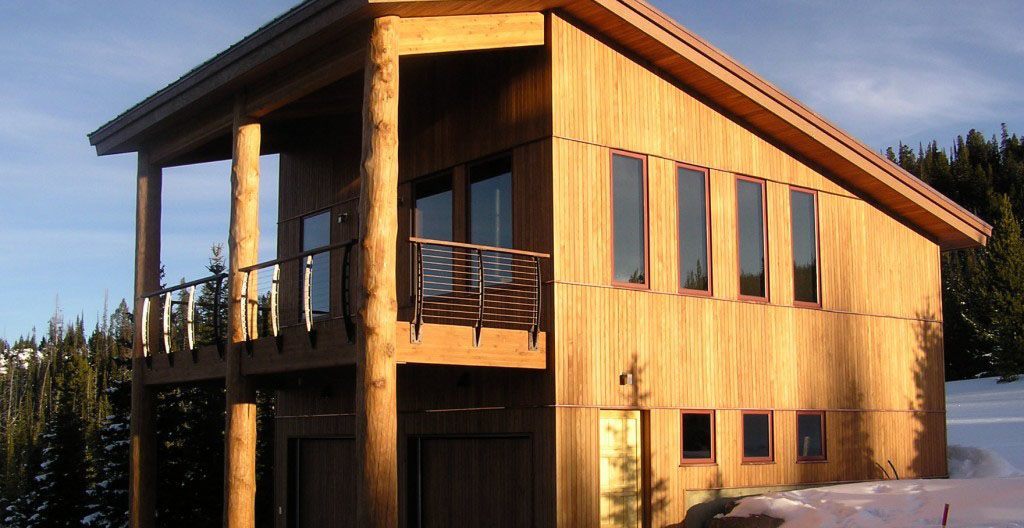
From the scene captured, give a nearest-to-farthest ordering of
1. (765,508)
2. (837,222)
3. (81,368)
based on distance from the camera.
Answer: (765,508) → (837,222) → (81,368)

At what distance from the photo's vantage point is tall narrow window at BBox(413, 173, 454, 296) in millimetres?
15508

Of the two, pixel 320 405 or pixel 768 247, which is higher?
pixel 768 247

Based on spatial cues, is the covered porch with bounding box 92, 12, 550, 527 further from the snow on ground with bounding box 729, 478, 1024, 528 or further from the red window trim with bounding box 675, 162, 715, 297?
the snow on ground with bounding box 729, 478, 1024, 528

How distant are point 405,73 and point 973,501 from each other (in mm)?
9320

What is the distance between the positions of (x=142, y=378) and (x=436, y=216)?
5434mm

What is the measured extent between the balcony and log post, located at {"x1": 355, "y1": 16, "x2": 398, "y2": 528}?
0.37 metres

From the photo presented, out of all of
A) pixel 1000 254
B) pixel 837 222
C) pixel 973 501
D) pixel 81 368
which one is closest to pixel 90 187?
pixel 81 368

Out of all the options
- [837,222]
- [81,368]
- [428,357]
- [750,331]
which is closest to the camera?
[428,357]

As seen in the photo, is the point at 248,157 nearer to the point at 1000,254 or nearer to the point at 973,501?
the point at 973,501

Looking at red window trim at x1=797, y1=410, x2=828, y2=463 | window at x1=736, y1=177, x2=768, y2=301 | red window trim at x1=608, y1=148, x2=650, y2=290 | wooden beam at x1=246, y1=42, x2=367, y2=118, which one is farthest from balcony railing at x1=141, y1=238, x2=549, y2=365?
red window trim at x1=797, y1=410, x2=828, y2=463

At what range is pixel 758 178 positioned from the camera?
55.1ft

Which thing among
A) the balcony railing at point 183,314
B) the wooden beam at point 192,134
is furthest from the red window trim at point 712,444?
the wooden beam at point 192,134

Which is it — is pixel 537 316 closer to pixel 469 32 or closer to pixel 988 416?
pixel 469 32

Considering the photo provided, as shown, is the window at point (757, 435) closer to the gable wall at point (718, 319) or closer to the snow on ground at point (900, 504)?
the gable wall at point (718, 319)
